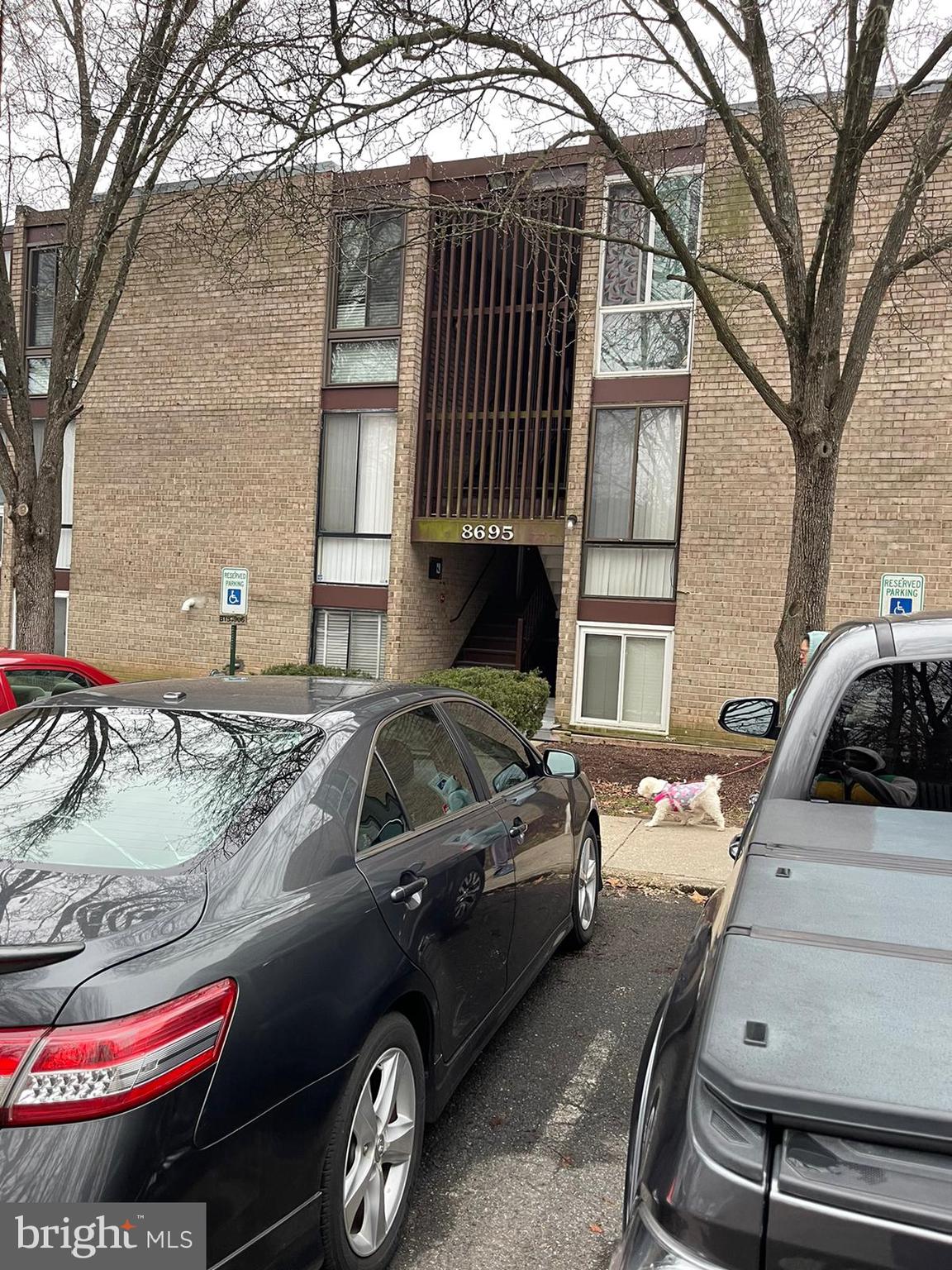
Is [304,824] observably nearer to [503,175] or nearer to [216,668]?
[503,175]

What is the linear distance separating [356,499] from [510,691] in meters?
5.43

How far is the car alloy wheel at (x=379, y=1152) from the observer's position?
2330 millimetres

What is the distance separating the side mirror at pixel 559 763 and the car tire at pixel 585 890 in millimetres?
492

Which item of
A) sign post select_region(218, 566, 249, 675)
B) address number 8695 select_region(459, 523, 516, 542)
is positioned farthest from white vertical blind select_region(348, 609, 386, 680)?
sign post select_region(218, 566, 249, 675)

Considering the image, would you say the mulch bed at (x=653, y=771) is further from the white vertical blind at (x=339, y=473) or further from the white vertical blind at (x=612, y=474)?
the white vertical blind at (x=339, y=473)

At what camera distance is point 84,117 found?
9.47 m

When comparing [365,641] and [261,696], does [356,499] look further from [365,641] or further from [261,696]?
[261,696]

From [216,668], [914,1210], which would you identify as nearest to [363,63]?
[914,1210]

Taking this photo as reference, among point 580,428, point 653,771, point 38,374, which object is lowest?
point 653,771

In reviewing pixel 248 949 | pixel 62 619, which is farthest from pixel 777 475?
pixel 62 619

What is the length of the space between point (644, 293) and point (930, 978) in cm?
1288

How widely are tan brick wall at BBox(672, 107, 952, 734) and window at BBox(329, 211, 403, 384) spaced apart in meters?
4.75

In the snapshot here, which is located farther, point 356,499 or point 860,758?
point 356,499

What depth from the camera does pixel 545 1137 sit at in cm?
321
